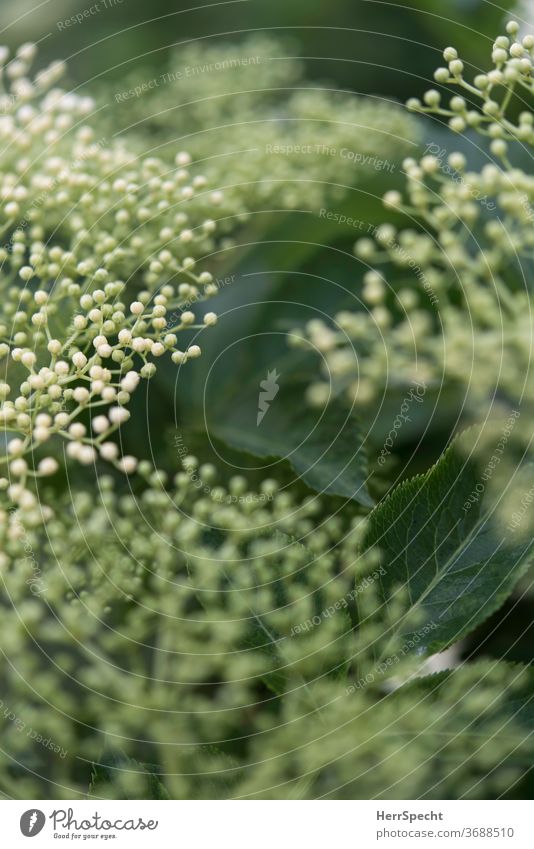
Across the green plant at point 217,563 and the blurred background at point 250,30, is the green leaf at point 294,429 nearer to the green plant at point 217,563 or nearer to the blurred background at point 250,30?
the green plant at point 217,563

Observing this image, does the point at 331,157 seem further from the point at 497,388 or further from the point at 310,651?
the point at 310,651

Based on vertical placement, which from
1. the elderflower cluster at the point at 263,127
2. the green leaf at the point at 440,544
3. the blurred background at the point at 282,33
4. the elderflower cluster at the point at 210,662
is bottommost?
the elderflower cluster at the point at 210,662

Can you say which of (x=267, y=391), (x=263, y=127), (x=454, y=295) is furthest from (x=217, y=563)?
(x=263, y=127)

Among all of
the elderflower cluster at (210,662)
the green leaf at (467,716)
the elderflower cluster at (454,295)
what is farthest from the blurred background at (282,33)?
the green leaf at (467,716)

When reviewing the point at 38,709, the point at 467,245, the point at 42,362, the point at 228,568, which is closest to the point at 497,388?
the point at 467,245

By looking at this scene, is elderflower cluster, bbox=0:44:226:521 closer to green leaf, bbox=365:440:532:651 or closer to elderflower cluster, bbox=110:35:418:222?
elderflower cluster, bbox=110:35:418:222
